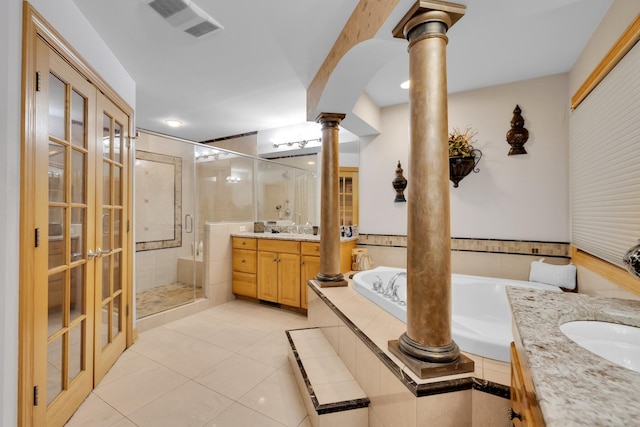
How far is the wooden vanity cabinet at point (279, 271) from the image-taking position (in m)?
3.29

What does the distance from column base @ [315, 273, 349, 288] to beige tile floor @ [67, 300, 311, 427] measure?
2.13 ft

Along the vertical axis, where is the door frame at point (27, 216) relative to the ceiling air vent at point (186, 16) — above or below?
below

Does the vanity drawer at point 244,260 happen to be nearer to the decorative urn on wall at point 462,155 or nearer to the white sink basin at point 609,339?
the decorative urn on wall at point 462,155

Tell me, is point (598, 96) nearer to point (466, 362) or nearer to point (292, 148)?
A: point (466, 362)

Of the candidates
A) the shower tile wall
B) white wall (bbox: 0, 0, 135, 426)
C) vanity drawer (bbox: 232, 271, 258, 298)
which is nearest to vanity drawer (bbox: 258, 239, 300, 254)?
vanity drawer (bbox: 232, 271, 258, 298)

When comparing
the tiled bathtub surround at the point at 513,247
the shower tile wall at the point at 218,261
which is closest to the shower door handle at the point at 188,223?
the shower tile wall at the point at 218,261

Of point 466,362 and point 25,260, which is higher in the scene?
point 25,260

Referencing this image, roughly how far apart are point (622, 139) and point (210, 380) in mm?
2927

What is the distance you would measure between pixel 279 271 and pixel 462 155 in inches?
90.4

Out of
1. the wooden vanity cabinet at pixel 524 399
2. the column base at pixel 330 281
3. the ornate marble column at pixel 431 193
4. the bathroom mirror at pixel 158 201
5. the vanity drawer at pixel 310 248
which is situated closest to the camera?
the wooden vanity cabinet at pixel 524 399

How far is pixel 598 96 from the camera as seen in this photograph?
5.91ft

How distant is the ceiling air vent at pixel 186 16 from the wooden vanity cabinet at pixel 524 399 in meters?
2.34

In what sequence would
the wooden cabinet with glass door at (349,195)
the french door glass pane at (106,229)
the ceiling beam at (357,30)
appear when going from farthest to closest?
the wooden cabinet with glass door at (349,195) → the french door glass pane at (106,229) → the ceiling beam at (357,30)

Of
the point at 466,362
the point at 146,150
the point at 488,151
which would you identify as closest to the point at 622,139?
the point at 488,151
